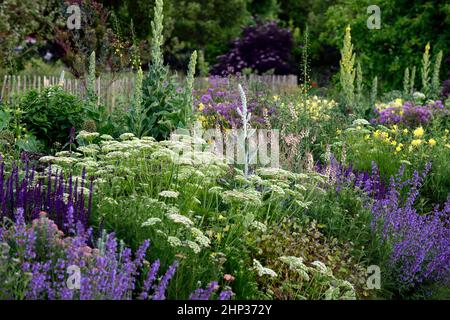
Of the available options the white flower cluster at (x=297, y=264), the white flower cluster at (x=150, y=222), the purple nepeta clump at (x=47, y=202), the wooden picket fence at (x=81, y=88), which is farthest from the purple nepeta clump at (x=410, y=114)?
the white flower cluster at (x=150, y=222)

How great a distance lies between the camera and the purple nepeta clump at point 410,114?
33.3 feet

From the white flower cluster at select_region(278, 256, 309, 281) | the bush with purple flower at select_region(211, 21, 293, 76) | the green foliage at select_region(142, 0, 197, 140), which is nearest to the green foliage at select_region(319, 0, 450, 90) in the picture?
the bush with purple flower at select_region(211, 21, 293, 76)

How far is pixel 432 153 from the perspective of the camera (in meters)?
8.05

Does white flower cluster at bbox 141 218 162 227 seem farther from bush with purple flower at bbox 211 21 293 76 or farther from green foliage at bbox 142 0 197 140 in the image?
bush with purple flower at bbox 211 21 293 76

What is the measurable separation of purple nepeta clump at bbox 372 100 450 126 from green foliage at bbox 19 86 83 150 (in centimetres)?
491

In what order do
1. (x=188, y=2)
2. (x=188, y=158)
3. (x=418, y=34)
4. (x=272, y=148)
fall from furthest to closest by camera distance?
(x=188, y=2) → (x=418, y=34) → (x=272, y=148) → (x=188, y=158)

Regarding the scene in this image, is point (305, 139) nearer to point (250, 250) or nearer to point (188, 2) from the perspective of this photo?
point (250, 250)

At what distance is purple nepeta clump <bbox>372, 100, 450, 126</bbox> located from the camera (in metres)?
10.2

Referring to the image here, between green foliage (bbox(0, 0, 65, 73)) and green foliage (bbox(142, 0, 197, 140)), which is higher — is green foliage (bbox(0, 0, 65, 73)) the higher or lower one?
the higher one

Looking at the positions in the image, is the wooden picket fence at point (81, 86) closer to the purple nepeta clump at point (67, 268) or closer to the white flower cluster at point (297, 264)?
the white flower cluster at point (297, 264)

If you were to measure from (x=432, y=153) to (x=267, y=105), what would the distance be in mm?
3099

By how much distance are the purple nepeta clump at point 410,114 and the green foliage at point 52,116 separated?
4.91 m
